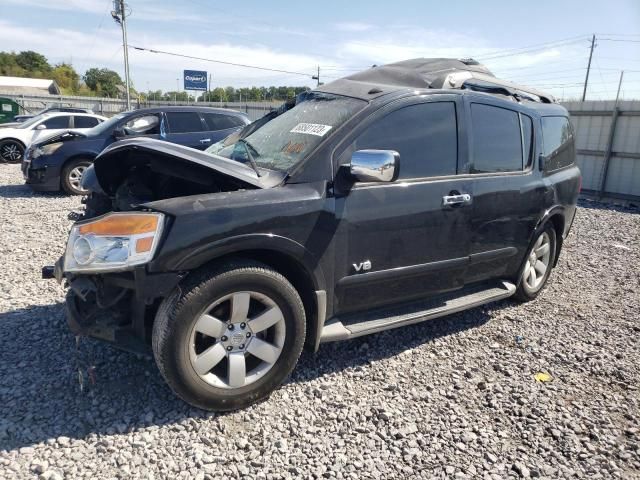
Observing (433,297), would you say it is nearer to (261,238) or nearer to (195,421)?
(261,238)

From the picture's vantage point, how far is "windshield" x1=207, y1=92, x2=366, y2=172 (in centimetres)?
A: 301

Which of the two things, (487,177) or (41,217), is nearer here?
(487,177)

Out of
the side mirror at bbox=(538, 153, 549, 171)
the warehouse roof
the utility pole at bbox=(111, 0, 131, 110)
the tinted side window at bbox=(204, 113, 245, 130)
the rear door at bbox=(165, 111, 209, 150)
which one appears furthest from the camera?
the warehouse roof

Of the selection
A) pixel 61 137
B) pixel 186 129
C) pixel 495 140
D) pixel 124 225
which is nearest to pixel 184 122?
pixel 186 129

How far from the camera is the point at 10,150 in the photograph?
13.5 metres

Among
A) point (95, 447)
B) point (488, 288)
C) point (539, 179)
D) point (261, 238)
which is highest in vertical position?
point (539, 179)

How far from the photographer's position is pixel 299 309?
2.73 m

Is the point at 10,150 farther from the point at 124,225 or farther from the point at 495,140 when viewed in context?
the point at 495,140

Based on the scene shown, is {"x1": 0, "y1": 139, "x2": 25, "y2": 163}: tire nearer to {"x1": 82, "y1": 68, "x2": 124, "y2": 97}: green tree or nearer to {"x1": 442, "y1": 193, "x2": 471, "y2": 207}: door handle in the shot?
{"x1": 442, "y1": 193, "x2": 471, "y2": 207}: door handle

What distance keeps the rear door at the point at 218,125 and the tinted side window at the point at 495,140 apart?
6289mm

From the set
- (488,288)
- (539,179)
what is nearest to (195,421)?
(488,288)

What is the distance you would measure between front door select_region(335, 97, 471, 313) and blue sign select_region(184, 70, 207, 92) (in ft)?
109

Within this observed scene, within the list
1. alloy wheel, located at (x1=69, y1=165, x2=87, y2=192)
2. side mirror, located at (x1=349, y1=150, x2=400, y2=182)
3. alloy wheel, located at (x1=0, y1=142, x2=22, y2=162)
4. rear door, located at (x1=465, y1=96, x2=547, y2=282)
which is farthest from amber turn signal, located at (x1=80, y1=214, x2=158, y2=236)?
alloy wheel, located at (x1=0, y1=142, x2=22, y2=162)

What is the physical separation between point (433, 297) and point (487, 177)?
104 cm
